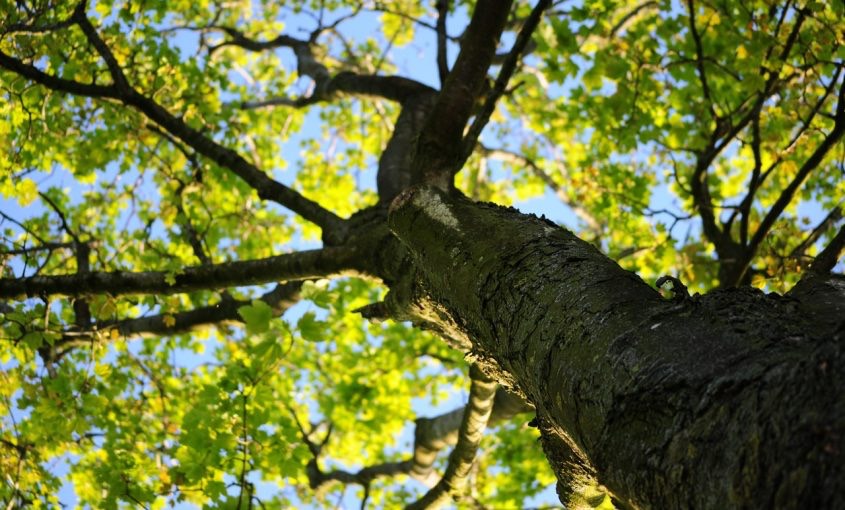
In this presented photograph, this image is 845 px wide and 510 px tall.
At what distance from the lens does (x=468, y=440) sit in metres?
4.02

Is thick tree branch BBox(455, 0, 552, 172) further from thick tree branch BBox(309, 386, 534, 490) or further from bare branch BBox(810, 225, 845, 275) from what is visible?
thick tree branch BBox(309, 386, 534, 490)

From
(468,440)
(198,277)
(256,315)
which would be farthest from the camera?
(468,440)

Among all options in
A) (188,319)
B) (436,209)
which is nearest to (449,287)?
(436,209)

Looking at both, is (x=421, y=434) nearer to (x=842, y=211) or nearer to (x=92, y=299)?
(x=92, y=299)

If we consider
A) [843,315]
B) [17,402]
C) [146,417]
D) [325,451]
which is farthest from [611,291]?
[325,451]

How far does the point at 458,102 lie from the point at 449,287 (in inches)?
48.5

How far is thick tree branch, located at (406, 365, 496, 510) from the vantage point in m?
3.61

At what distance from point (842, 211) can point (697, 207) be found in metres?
1.00

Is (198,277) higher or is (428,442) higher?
(198,277)

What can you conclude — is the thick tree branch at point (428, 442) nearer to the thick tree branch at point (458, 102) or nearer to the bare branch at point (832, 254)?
the thick tree branch at point (458, 102)

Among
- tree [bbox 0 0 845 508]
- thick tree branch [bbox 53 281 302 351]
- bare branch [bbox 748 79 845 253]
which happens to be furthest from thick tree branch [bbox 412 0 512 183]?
thick tree branch [bbox 53 281 302 351]

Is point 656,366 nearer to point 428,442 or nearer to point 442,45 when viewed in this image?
point 442,45

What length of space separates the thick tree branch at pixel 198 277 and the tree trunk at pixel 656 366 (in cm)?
125

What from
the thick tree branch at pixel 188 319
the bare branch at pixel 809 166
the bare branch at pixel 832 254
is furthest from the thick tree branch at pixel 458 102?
the thick tree branch at pixel 188 319
